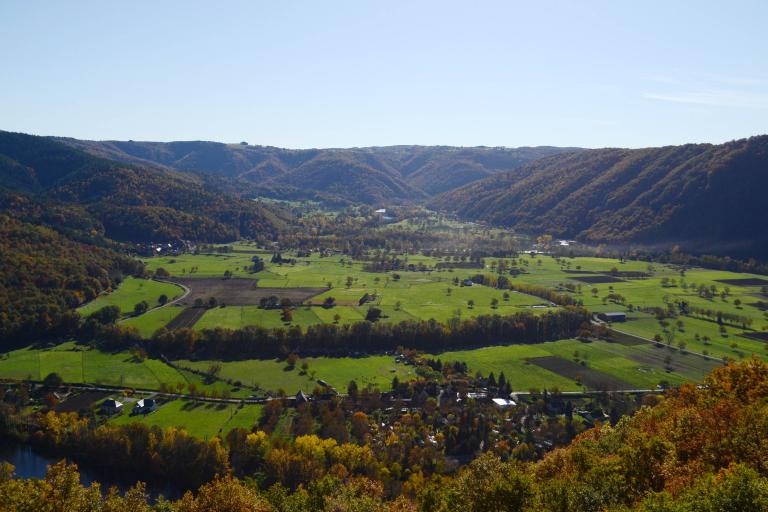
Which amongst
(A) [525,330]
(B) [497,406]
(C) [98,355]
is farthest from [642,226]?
(C) [98,355]

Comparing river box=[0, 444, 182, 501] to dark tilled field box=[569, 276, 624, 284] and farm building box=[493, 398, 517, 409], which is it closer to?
farm building box=[493, 398, 517, 409]

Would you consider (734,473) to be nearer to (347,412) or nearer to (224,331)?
(347,412)

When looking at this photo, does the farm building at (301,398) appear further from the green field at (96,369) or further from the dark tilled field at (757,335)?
the dark tilled field at (757,335)

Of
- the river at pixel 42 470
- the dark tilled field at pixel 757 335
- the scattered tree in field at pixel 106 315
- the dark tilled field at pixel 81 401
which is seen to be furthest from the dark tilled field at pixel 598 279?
the river at pixel 42 470

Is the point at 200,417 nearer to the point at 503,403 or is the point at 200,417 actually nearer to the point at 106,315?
the point at 503,403

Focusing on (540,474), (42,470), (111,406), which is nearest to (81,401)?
(111,406)

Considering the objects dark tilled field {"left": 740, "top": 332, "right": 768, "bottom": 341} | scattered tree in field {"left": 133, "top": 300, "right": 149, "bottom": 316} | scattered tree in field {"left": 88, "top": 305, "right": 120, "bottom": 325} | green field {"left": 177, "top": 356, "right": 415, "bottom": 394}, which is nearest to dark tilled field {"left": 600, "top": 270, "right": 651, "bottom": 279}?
dark tilled field {"left": 740, "top": 332, "right": 768, "bottom": 341}
